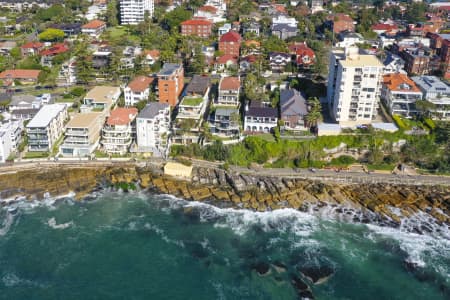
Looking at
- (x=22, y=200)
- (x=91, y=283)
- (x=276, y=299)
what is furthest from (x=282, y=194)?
(x=22, y=200)

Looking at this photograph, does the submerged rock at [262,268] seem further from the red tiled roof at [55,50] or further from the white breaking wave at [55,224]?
the red tiled roof at [55,50]

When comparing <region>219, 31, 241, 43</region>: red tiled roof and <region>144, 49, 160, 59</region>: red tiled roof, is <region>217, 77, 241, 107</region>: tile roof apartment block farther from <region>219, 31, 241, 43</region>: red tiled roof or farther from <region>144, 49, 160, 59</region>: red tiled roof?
<region>219, 31, 241, 43</region>: red tiled roof

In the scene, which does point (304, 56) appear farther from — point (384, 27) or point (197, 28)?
point (384, 27)

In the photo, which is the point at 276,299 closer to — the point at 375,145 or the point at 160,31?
the point at 375,145

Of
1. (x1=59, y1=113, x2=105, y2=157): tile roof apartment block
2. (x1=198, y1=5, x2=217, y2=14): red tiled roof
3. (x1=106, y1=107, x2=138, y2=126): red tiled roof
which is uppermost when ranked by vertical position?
(x1=198, y1=5, x2=217, y2=14): red tiled roof

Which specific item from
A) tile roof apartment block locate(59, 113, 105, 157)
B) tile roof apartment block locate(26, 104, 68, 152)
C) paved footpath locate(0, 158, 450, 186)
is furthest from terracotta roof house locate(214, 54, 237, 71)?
tile roof apartment block locate(59, 113, 105, 157)

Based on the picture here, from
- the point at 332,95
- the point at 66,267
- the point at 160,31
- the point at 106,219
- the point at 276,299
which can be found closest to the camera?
the point at 276,299
